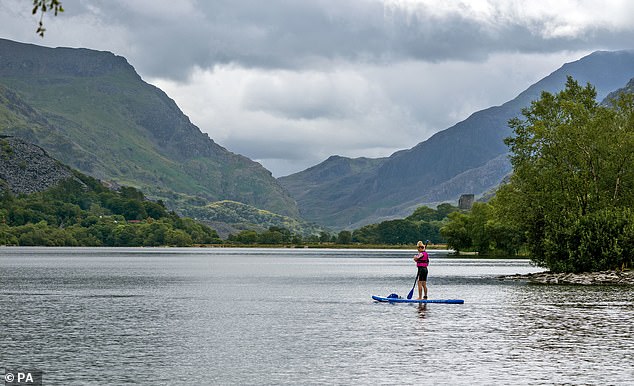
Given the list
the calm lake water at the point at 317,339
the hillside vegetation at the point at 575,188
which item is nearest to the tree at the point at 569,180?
the hillside vegetation at the point at 575,188

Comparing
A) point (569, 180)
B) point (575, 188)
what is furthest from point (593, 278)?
point (569, 180)

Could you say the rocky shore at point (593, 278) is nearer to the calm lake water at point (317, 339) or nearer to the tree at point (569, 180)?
the tree at point (569, 180)

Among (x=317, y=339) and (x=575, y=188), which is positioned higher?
(x=575, y=188)

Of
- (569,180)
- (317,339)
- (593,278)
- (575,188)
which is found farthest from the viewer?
(575,188)

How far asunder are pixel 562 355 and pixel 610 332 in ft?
36.9

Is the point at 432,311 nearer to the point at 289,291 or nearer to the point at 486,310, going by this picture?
the point at 486,310

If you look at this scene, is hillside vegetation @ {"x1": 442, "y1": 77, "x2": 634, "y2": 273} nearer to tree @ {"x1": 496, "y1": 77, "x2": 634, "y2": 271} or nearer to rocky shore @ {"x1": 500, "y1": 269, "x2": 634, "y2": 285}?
tree @ {"x1": 496, "y1": 77, "x2": 634, "y2": 271}

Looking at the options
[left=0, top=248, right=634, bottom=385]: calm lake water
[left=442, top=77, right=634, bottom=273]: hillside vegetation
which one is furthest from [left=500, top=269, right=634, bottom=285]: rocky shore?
[left=0, top=248, right=634, bottom=385]: calm lake water

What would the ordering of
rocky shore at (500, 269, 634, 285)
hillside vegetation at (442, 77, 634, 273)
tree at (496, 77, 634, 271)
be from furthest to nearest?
tree at (496, 77, 634, 271)
hillside vegetation at (442, 77, 634, 273)
rocky shore at (500, 269, 634, 285)

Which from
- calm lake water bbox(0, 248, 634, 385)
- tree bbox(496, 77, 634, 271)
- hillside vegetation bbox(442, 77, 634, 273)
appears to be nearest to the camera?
calm lake water bbox(0, 248, 634, 385)

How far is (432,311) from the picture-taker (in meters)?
68.9

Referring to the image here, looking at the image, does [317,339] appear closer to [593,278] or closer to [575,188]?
[593,278]

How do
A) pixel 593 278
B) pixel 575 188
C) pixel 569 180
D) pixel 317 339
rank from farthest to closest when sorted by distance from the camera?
pixel 575 188, pixel 569 180, pixel 593 278, pixel 317 339

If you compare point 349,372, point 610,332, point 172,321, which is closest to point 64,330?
point 172,321
